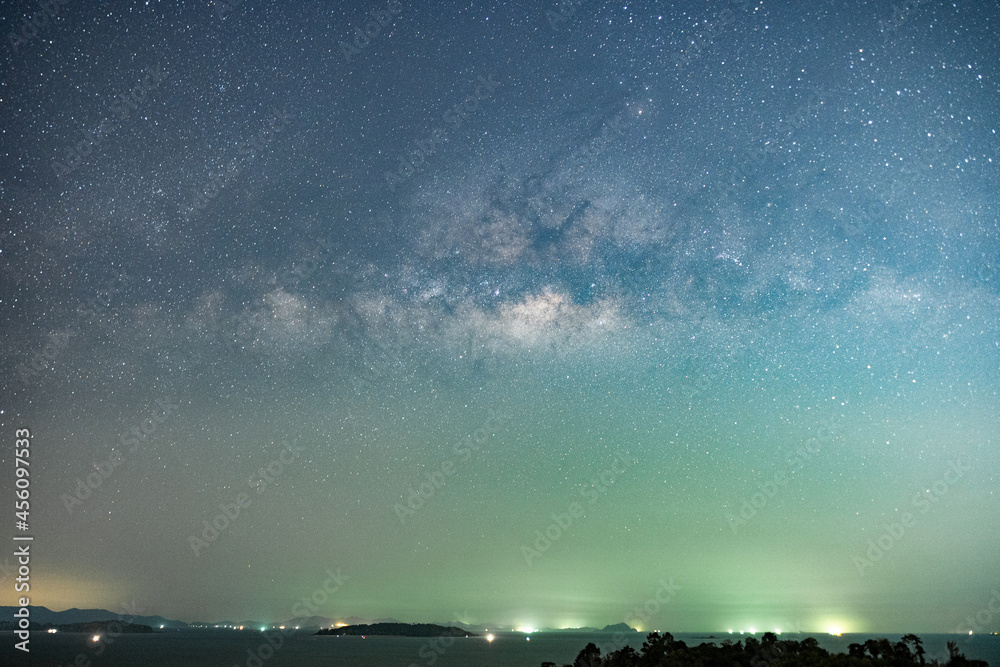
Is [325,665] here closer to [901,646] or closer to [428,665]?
[428,665]

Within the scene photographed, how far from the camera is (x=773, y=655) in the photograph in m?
26.7

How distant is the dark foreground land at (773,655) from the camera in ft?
70.6

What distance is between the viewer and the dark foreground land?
21511 millimetres

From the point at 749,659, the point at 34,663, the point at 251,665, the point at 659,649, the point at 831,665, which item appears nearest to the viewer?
the point at 831,665

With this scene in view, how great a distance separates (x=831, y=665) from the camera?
21.0m

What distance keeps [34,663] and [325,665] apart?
1578 inches

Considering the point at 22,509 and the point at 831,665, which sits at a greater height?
the point at 22,509

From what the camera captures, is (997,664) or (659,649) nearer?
(659,649)

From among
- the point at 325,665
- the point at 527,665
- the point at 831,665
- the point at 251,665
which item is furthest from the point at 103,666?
the point at 831,665

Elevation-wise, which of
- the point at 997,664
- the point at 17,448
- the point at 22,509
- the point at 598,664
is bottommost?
the point at 997,664

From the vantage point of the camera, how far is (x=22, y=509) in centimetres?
1564

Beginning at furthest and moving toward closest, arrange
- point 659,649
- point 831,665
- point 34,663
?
point 34,663 → point 659,649 → point 831,665

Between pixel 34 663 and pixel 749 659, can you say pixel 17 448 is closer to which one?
pixel 749 659

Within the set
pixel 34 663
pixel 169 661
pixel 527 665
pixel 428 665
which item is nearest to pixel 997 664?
pixel 527 665
